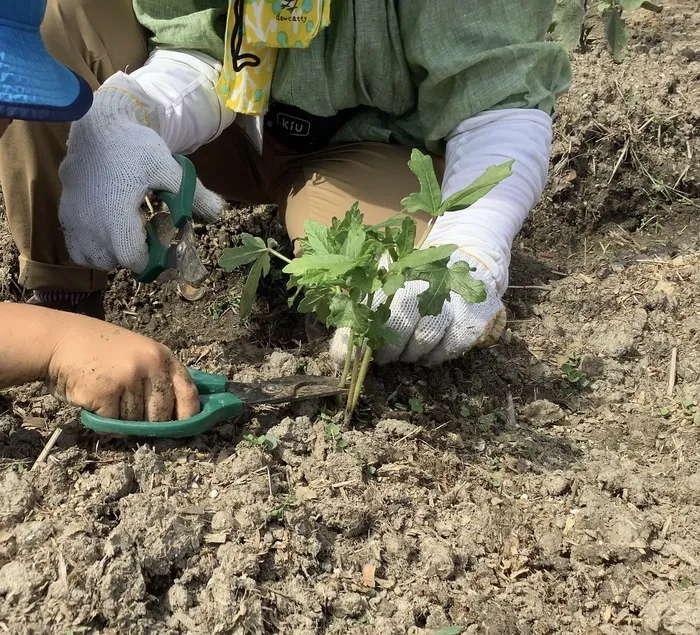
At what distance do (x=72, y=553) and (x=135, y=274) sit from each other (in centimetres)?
77

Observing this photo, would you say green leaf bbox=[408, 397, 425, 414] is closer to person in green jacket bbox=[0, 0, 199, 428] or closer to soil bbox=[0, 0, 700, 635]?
soil bbox=[0, 0, 700, 635]

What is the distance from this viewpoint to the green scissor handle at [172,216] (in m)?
1.63

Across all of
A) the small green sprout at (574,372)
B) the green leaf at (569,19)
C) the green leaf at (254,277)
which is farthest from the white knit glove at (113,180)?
the green leaf at (569,19)

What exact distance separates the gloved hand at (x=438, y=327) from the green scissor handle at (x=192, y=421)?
0.95 ft

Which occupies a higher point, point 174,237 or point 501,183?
point 501,183

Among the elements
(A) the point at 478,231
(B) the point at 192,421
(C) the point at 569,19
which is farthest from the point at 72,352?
(C) the point at 569,19

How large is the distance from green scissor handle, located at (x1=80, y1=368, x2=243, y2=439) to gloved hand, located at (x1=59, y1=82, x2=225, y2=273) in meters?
0.45

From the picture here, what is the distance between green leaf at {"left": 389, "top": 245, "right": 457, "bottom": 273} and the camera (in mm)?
1201

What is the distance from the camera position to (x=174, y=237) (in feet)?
5.57

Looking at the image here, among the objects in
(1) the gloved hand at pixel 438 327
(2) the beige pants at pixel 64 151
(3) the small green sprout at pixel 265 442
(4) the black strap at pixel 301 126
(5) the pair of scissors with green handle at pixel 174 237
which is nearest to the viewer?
(3) the small green sprout at pixel 265 442

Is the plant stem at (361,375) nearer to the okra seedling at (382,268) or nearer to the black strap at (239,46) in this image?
the okra seedling at (382,268)

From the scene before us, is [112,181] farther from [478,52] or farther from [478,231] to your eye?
[478,52]

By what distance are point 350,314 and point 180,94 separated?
995 mm

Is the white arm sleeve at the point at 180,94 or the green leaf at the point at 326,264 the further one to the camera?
the white arm sleeve at the point at 180,94
